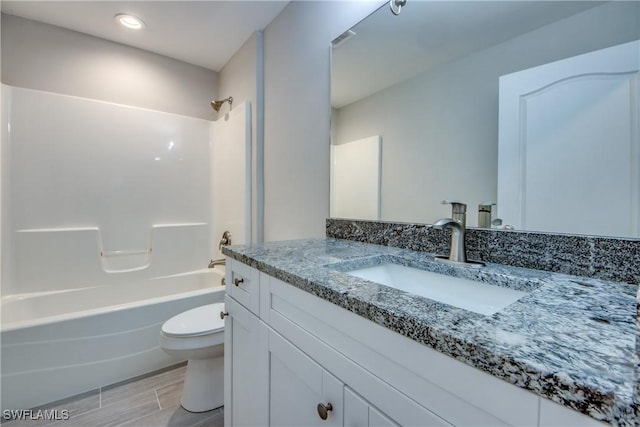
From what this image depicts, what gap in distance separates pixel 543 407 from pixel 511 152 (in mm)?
792

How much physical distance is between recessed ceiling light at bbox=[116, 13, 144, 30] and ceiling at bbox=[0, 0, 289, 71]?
4 centimetres

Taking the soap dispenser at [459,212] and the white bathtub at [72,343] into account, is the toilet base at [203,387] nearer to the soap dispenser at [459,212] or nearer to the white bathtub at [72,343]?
the white bathtub at [72,343]

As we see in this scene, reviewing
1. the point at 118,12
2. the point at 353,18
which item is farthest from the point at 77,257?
the point at 353,18

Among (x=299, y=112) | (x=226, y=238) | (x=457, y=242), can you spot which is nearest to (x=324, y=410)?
(x=457, y=242)

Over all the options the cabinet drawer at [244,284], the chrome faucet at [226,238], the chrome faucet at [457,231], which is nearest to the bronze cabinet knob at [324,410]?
the cabinet drawer at [244,284]

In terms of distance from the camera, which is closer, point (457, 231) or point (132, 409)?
point (457, 231)

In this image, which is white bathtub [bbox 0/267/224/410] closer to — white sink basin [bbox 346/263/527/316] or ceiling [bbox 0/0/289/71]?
white sink basin [bbox 346/263/527/316]

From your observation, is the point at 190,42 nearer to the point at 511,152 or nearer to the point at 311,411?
the point at 511,152

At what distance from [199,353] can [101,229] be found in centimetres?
Answer: 156

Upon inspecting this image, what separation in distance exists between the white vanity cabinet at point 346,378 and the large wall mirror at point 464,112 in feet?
2.10

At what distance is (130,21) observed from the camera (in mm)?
2074

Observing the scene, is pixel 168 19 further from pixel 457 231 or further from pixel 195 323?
pixel 457 231

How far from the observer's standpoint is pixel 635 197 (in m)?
0.70

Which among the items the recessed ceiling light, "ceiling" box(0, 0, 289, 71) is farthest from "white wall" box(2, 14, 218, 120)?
the recessed ceiling light
